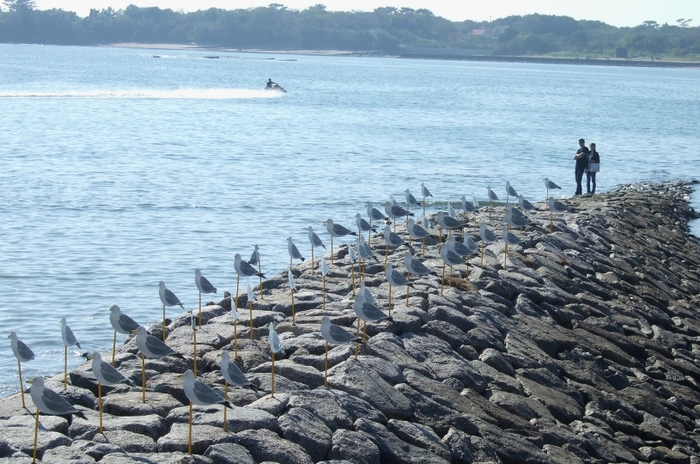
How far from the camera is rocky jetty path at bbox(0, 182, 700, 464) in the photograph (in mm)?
7332

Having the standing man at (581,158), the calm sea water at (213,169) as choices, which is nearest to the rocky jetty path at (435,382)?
the calm sea water at (213,169)

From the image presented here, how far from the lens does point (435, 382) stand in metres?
8.84

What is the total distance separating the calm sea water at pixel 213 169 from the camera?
15086 millimetres

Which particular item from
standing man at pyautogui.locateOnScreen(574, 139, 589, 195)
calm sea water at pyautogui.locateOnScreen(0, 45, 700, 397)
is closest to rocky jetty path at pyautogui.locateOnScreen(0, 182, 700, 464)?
calm sea water at pyautogui.locateOnScreen(0, 45, 700, 397)

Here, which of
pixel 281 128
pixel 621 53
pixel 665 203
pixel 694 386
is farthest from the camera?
pixel 621 53

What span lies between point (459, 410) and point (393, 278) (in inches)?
90.3

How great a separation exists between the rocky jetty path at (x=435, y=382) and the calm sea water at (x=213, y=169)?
2.69 meters

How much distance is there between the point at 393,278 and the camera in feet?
34.2

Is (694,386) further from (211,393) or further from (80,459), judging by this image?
(80,459)

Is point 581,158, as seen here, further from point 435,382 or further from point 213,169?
point 435,382

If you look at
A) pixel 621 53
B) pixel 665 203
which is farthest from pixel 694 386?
pixel 621 53

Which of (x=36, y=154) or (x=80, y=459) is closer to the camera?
(x=80, y=459)

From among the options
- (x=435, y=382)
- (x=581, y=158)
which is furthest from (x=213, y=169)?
(x=435, y=382)

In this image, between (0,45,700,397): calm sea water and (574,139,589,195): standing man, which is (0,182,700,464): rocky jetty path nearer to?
(0,45,700,397): calm sea water
